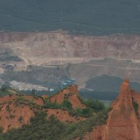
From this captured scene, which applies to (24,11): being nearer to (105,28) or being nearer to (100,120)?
(105,28)

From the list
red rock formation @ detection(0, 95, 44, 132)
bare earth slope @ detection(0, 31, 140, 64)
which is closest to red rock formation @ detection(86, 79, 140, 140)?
red rock formation @ detection(0, 95, 44, 132)

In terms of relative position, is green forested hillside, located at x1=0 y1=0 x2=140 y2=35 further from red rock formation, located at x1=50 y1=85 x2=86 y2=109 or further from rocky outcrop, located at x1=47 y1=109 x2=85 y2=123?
rocky outcrop, located at x1=47 y1=109 x2=85 y2=123

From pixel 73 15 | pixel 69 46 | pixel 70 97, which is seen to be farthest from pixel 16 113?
pixel 73 15

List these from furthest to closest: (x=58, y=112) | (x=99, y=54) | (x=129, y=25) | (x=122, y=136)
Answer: (x=129, y=25)
(x=99, y=54)
(x=58, y=112)
(x=122, y=136)

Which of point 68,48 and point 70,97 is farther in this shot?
point 68,48

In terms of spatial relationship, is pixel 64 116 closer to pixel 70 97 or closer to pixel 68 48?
pixel 70 97

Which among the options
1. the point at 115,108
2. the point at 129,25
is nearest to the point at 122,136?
the point at 115,108

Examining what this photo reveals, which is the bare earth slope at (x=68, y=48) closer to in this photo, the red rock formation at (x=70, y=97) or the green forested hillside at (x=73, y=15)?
the green forested hillside at (x=73, y=15)
